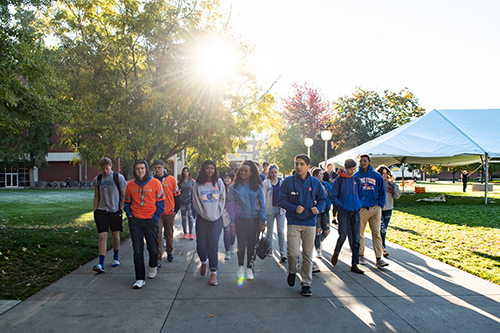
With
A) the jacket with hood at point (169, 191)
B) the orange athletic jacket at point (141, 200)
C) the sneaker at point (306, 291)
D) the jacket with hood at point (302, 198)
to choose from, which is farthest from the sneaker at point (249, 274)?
the jacket with hood at point (169, 191)

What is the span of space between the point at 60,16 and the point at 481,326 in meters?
11.1

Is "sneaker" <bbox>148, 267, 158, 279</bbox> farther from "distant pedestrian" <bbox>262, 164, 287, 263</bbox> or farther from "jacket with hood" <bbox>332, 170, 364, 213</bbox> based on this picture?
"jacket with hood" <bbox>332, 170, 364, 213</bbox>

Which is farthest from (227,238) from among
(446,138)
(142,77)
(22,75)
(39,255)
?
(446,138)

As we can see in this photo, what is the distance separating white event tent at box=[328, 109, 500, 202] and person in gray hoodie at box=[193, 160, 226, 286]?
40.3 feet

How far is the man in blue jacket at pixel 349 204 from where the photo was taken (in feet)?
18.7

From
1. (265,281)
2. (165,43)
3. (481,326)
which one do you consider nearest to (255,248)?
(265,281)

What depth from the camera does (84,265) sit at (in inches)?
246

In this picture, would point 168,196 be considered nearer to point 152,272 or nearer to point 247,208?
point 152,272

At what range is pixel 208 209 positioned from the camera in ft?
17.4

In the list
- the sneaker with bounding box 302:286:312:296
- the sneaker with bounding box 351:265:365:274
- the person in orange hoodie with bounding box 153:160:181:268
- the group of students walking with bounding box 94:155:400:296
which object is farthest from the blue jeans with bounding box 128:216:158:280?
the sneaker with bounding box 351:265:365:274

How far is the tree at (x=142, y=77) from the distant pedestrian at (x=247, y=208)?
5051 millimetres

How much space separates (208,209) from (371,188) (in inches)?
110

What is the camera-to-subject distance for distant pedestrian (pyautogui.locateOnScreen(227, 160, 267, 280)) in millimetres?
5305

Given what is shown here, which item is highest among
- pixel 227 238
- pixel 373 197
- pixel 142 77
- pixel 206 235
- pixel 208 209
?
pixel 142 77
